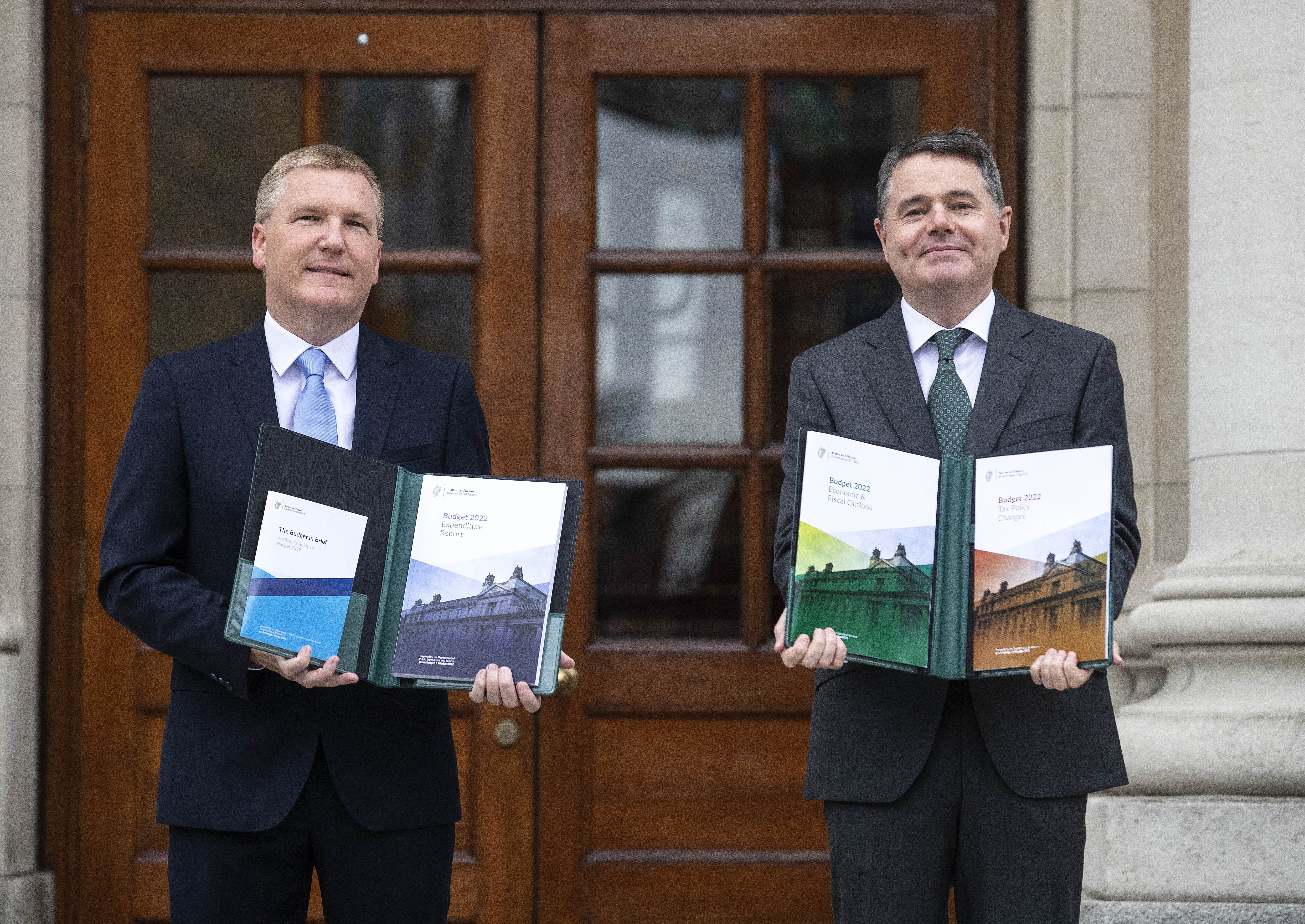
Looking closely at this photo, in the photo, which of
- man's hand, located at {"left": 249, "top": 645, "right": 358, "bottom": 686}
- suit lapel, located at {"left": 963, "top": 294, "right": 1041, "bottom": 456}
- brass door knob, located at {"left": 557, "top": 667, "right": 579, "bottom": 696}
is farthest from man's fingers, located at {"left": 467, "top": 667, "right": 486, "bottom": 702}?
brass door knob, located at {"left": 557, "top": 667, "right": 579, "bottom": 696}

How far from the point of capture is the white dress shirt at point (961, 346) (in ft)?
7.79

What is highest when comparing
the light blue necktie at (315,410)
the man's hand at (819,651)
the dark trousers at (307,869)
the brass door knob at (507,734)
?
the light blue necktie at (315,410)

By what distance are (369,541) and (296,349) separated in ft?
1.46

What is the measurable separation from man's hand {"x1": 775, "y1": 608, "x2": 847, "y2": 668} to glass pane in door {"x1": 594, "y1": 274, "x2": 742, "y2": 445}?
210 cm

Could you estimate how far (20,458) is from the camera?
3.95m

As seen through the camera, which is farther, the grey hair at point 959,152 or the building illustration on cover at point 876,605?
the grey hair at point 959,152

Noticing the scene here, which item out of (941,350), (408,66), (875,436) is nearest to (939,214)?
(941,350)

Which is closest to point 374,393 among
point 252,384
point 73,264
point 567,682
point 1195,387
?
point 252,384

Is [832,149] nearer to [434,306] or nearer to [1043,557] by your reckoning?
[434,306]

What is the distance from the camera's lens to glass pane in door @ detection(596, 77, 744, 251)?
13.7 ft

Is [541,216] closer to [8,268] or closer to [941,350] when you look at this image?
[8,268]

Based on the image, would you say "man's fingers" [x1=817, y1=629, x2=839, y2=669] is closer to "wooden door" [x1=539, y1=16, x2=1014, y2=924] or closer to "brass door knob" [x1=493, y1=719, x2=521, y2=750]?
"wooden door" [x1=539, y1=16, x2=1014, y2=924]

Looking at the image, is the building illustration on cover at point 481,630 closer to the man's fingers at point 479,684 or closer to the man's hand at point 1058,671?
the man's fingers at point 479,684

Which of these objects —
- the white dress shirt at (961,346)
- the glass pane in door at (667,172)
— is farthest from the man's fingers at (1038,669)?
the glass pane in door at (667,172)
